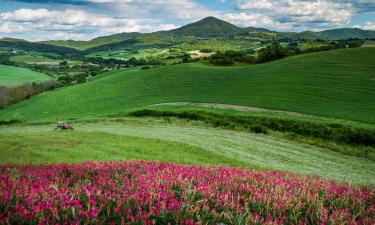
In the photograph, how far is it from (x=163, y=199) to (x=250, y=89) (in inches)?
2443

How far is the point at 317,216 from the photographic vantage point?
6.42m

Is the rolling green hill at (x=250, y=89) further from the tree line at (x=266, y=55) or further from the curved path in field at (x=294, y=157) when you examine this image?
the curved path in field at (x=294, y=157)

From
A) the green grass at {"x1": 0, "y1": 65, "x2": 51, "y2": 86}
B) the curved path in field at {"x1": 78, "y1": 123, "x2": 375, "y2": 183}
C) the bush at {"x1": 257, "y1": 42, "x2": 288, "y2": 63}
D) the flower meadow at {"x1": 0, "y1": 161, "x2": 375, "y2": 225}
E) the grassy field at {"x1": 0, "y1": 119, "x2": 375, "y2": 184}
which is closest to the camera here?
the flower meadow at {"x1": 0, "y1": 161, "x2": 375, "y2": 225}

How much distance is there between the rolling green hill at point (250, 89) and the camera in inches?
2103

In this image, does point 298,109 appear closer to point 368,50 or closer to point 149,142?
point 149,142

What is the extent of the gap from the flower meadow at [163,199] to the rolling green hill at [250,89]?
37870 mm

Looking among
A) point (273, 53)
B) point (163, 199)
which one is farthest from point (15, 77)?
point (163, 199)

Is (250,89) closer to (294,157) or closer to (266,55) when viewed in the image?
(266,55)

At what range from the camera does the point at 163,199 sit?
6156 mm

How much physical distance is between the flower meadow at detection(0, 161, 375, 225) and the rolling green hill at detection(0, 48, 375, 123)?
37870 millimetres

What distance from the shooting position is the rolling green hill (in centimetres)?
5341

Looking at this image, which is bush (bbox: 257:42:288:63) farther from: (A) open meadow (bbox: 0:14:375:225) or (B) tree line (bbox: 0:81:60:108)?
(B) tree line (bbox: 0:81:60:108)

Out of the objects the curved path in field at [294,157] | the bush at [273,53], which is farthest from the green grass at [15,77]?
the curved path in field at [294,157]

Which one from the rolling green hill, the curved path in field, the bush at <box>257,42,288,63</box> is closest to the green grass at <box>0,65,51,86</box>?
the rolling green hill
